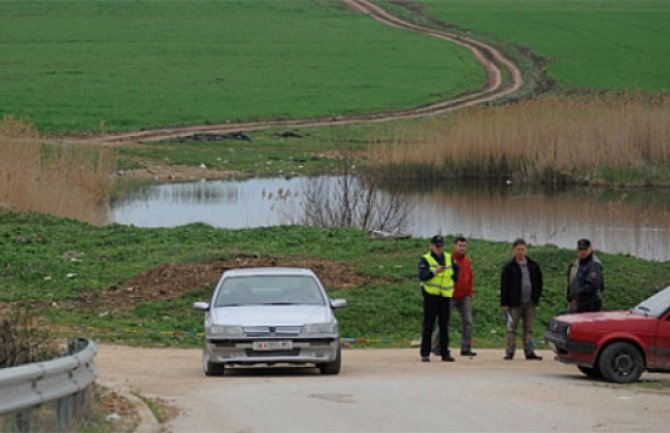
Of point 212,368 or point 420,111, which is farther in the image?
point 420,111

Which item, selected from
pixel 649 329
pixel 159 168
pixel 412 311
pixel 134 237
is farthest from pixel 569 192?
pixel 649 329

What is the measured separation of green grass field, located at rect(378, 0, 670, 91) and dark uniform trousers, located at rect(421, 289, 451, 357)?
61745 mm

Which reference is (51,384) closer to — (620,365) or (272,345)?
(272,345)

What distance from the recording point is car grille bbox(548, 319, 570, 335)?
1992 centimetres

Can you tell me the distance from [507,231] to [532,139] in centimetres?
1328

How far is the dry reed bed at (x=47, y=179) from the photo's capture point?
38.9m

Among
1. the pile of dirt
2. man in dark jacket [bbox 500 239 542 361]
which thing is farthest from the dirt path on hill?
man in dark jacket [bbox 500 239 542 361]

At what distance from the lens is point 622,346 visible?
19.5 metres

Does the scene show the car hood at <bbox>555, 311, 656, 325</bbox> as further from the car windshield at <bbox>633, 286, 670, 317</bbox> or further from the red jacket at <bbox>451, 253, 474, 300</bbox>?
the red jacket at <bbox>451, 253, 474, 300</bbox>

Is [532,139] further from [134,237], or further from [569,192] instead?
[134,237]

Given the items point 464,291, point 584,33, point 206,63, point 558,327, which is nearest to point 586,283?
point 464,291

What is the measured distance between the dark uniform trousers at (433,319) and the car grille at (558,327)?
76.2 inches

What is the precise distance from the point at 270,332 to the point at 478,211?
28.1m

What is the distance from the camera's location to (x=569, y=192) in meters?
52.4
